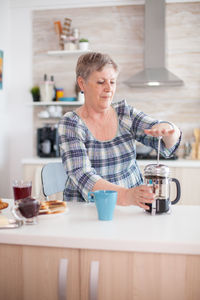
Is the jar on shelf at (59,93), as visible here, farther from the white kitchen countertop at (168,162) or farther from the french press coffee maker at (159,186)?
the french press coffee maker at (159,186)

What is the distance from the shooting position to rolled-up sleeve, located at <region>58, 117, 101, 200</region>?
4.85 feet

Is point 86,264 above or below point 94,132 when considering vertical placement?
below

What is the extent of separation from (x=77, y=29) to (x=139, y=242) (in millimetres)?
3302

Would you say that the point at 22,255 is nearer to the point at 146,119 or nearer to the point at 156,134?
the point at 156,134

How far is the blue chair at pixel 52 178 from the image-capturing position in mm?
Answer: 1884

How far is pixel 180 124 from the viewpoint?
3871mm

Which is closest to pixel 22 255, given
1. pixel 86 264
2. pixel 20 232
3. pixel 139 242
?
pixel 20 232

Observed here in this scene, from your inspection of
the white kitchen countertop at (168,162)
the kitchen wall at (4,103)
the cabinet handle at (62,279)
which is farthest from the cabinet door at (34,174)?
the cabinet handle at (62,279)

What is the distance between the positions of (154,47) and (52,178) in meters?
2.25

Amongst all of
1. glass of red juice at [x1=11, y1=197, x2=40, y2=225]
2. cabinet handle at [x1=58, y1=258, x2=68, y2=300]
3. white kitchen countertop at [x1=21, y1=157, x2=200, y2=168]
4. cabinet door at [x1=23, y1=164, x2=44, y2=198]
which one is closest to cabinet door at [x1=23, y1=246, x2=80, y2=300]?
cabinet handle at [x1=58, y1=258, x2=68, y2=300]

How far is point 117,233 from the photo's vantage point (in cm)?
113

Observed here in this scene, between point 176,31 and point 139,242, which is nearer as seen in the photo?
point 139,242

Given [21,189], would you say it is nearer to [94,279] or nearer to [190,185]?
[94,279]

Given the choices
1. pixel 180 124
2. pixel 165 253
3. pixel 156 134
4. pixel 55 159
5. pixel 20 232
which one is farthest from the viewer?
pixel 180 124
